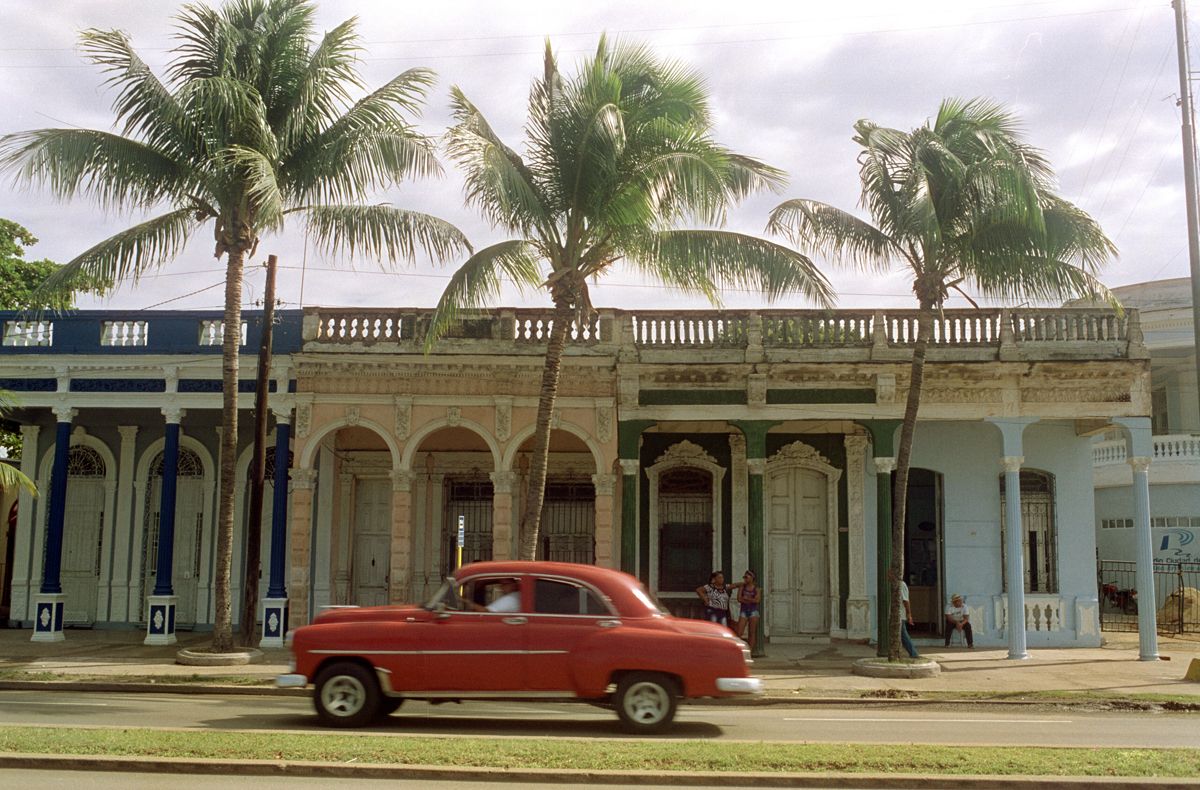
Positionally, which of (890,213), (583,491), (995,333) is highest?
(890,213)

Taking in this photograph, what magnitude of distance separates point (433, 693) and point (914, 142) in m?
10.5

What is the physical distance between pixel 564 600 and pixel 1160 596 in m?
21.0

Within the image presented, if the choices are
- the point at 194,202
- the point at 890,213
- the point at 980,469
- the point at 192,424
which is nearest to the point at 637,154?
the point at 890,213

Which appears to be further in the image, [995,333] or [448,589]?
[995,333]

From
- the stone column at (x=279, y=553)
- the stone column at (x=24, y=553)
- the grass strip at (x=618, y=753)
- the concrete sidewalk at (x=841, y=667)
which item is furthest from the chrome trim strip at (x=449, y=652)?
the stone column at (x=24, y=553)

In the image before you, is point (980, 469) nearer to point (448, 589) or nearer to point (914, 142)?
point (914, 142)

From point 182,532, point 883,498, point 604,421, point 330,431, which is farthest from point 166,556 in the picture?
point 883,498

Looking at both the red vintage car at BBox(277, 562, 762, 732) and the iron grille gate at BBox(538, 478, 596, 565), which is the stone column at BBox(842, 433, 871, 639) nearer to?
the iron grille gate at BBox(538, 478, 596, 565)

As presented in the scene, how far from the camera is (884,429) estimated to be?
1947 centimetres

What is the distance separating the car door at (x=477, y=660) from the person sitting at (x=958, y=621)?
1182cm

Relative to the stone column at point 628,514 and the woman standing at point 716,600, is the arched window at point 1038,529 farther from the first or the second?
the stone column at point 628,514

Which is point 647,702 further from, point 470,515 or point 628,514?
point 470,515

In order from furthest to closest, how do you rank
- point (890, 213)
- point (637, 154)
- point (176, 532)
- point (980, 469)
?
1. point (176, 532)
2. point (980, 469)
3. point (890, 213)
4. point (637, 154)

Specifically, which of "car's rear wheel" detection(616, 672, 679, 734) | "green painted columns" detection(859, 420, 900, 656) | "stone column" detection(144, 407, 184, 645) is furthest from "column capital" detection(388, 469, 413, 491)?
"car's rear wheel" detection(616, 672, 679, 734)
